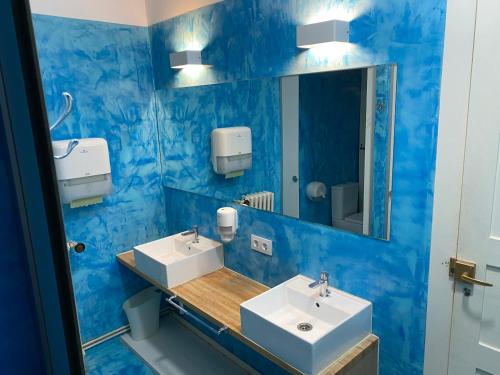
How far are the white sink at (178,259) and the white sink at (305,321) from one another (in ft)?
2.37

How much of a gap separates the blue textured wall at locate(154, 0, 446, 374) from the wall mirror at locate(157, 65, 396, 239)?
0.06 meters

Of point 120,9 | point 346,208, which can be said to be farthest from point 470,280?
point 120,9

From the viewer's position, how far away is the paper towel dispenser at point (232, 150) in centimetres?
244

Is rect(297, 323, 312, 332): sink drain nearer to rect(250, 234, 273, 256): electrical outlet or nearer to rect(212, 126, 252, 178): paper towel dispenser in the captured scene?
rect(250, 234, 273, 256): electrical outlet

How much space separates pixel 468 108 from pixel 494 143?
0.16 meters

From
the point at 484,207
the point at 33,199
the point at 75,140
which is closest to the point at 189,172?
the point at 75,140

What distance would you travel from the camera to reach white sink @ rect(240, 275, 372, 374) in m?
1.62

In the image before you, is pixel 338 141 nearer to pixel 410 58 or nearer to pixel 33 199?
pixel 410 58

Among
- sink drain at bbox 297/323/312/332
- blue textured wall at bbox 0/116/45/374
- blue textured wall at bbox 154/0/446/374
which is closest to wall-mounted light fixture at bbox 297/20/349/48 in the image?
blue textured wall at bbox 154/0/446/374

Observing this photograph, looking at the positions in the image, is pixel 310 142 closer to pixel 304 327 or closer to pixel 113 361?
pixel 304 327

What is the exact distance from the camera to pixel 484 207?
149 centimetres

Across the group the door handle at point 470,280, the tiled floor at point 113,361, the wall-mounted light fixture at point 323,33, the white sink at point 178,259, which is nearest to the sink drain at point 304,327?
the door handle at point 470,280

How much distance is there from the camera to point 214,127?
2648 mm

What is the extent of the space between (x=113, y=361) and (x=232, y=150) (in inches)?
76.1
